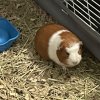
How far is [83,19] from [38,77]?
523 mm

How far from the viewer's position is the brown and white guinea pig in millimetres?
2256

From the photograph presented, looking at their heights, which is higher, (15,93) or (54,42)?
(54,42)

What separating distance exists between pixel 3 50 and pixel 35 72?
0.31 meters

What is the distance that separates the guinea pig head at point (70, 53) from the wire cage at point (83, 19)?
16 cm

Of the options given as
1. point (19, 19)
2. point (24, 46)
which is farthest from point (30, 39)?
point (19, 19)

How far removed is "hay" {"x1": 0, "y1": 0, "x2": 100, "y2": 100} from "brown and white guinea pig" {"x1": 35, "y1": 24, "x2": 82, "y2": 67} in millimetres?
92

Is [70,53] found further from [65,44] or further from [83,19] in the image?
[83,19]

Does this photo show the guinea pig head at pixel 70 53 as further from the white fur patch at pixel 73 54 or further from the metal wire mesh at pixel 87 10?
the metal wire mesh at pixel 87 10

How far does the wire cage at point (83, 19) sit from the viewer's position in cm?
235

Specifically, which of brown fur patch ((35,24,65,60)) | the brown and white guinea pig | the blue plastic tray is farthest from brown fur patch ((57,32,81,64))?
the blue plastic tray

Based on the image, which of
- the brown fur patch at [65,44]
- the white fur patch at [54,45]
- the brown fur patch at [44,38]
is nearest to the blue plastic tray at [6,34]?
the brown fur patch at [44,38]

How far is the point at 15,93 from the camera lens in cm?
231

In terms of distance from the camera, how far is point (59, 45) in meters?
2.31

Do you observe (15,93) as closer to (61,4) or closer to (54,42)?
(54,42)
